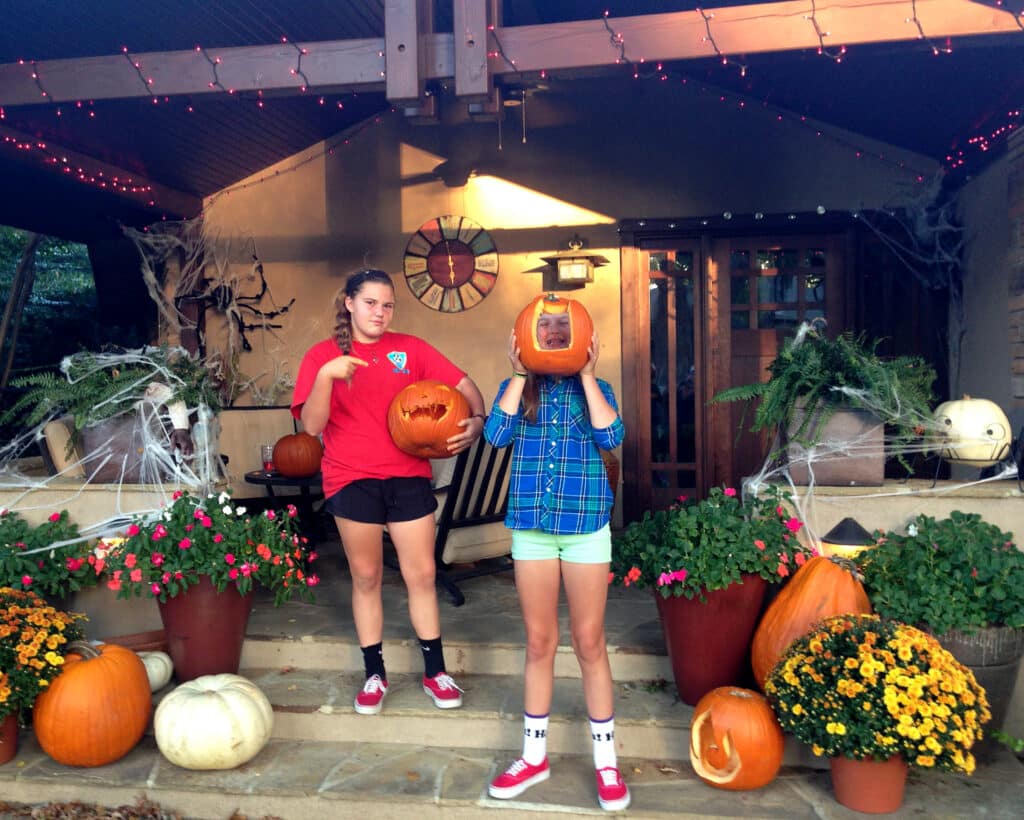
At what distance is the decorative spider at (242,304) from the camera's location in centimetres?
632

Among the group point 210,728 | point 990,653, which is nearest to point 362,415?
point 210,728

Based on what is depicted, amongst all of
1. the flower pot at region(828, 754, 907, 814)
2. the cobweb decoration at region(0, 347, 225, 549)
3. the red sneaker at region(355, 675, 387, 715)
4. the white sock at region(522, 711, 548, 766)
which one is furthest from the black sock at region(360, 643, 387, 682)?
the flower pot at region(828, 754, 907, 814)

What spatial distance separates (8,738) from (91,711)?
0.41m

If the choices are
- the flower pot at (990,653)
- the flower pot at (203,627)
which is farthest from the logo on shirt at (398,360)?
the flower pot at (990,653)

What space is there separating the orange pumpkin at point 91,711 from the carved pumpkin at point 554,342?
1873 millimetres

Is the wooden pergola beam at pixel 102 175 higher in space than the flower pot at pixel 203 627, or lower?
higher

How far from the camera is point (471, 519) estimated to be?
4.38 m

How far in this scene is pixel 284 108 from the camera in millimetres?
5559

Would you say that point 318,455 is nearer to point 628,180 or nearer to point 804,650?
point 628,180

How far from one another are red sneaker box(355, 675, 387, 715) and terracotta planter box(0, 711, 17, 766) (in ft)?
3.95

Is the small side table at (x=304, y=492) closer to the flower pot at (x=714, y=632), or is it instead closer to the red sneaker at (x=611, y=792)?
the flower pot at (x=714, y=632)

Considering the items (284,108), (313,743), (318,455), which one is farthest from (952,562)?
(284,108)

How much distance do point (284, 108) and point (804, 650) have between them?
186 inches

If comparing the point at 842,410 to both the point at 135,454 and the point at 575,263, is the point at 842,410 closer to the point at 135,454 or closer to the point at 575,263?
the point at 575,263
